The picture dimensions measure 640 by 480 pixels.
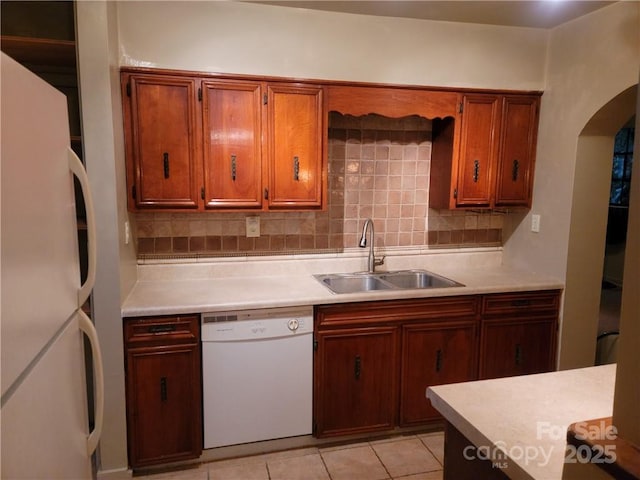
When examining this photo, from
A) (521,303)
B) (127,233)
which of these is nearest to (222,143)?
(127,233)

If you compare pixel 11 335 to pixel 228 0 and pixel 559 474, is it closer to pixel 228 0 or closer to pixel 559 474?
pixel 559 474

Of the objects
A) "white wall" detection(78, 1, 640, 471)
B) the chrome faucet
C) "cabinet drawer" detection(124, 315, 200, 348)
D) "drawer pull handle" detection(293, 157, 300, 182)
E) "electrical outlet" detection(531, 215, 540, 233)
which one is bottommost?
"cabinet drawer" detection(124, 315, 200, 348)

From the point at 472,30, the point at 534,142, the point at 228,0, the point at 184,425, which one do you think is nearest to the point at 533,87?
the point at 534,142

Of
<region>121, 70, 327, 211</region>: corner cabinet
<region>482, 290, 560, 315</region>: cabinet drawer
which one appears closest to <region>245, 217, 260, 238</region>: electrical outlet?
<region>121, 70, 327, 211</region>: corner cabinet

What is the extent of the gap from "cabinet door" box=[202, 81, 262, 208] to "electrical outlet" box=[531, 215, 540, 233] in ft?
6.27

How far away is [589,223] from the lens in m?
2.71

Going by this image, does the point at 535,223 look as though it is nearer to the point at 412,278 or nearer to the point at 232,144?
the point at 412,278

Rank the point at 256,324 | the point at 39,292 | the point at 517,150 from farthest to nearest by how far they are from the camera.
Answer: the point at 517,150, the point at 256,324, the point at 39,292

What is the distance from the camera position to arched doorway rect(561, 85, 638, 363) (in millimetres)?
2580

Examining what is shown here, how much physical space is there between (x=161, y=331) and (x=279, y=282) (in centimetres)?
77

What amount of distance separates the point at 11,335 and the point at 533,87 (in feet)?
10.2

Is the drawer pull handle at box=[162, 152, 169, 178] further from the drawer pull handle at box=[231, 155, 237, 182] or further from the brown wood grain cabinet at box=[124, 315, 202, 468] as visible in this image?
the brown wood grain cabinet at box=[124, 315, 202, 468]

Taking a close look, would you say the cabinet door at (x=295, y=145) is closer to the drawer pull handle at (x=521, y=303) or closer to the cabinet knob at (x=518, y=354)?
the drawer pull handle at (x=521, y=303)

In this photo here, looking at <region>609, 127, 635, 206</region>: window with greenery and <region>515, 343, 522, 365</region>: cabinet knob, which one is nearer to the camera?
<region>515, 343, 522, 365</region>: cabinet knob
